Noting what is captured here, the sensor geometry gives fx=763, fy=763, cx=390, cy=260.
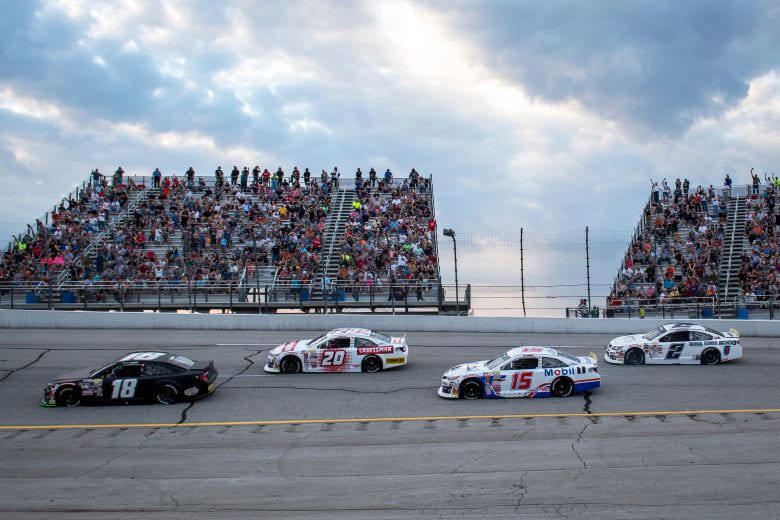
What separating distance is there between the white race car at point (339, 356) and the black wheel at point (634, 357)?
19.5ft

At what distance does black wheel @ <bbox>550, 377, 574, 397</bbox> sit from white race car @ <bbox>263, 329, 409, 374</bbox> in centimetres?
448

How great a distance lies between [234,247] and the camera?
33719 mm

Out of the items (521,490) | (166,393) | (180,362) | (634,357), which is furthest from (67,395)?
(634,357)

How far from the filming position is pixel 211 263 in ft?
106

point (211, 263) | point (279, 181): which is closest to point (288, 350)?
point (211, 263)

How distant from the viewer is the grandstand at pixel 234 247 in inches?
1179

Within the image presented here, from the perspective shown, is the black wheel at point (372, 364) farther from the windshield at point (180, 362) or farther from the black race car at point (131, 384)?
the windshield at point (180, 362)

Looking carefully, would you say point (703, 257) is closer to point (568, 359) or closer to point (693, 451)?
point (568, 359)

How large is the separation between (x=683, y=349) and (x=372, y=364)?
27.0ft

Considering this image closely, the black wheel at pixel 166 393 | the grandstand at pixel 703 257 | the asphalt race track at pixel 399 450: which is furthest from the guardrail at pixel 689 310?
the black wheel at pixel 166 393

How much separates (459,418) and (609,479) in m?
4.24

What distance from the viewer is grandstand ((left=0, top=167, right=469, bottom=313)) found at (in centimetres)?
2995

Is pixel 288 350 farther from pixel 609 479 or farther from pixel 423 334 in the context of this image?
pixel 609 479

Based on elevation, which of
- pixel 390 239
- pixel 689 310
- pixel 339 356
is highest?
pixel 390 239
